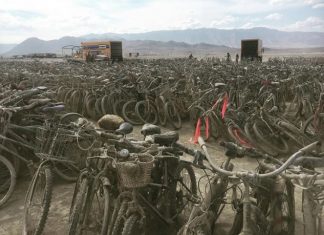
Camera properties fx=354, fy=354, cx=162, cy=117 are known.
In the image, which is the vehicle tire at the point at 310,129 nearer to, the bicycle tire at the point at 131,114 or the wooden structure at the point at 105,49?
the bicycle tire at the point at 131,114

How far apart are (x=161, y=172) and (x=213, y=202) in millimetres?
555

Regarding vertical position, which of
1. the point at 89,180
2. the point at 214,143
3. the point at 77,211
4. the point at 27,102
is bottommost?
the point at 214,143

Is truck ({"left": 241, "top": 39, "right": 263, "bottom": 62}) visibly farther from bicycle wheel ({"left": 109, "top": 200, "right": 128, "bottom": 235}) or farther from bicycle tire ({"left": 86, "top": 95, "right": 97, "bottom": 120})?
bicycle wheel ({"left": 109, "top": 200, "right": 128, "bottom": 235})

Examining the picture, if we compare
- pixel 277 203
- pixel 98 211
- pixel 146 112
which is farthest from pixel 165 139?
pixel 146 112

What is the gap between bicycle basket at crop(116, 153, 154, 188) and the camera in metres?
2.60

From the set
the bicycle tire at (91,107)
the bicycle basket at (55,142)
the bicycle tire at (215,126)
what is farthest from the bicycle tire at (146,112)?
the bicycle basket at (55,142)

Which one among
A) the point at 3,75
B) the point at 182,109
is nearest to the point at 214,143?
the point at 182,109

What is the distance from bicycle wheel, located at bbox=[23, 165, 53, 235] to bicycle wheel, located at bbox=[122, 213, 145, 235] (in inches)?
40.1

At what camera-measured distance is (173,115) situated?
823 centimetres

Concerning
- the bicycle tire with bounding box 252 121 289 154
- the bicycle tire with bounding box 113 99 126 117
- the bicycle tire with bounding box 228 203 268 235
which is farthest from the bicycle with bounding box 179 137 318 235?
the bicycle tire with bounding box 113 99 126 117

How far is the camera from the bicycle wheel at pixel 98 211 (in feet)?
9.62

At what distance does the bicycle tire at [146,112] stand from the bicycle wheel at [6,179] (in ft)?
13.4

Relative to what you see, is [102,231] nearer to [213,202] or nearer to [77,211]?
[77,211]

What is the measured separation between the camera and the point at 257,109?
6.20 m
